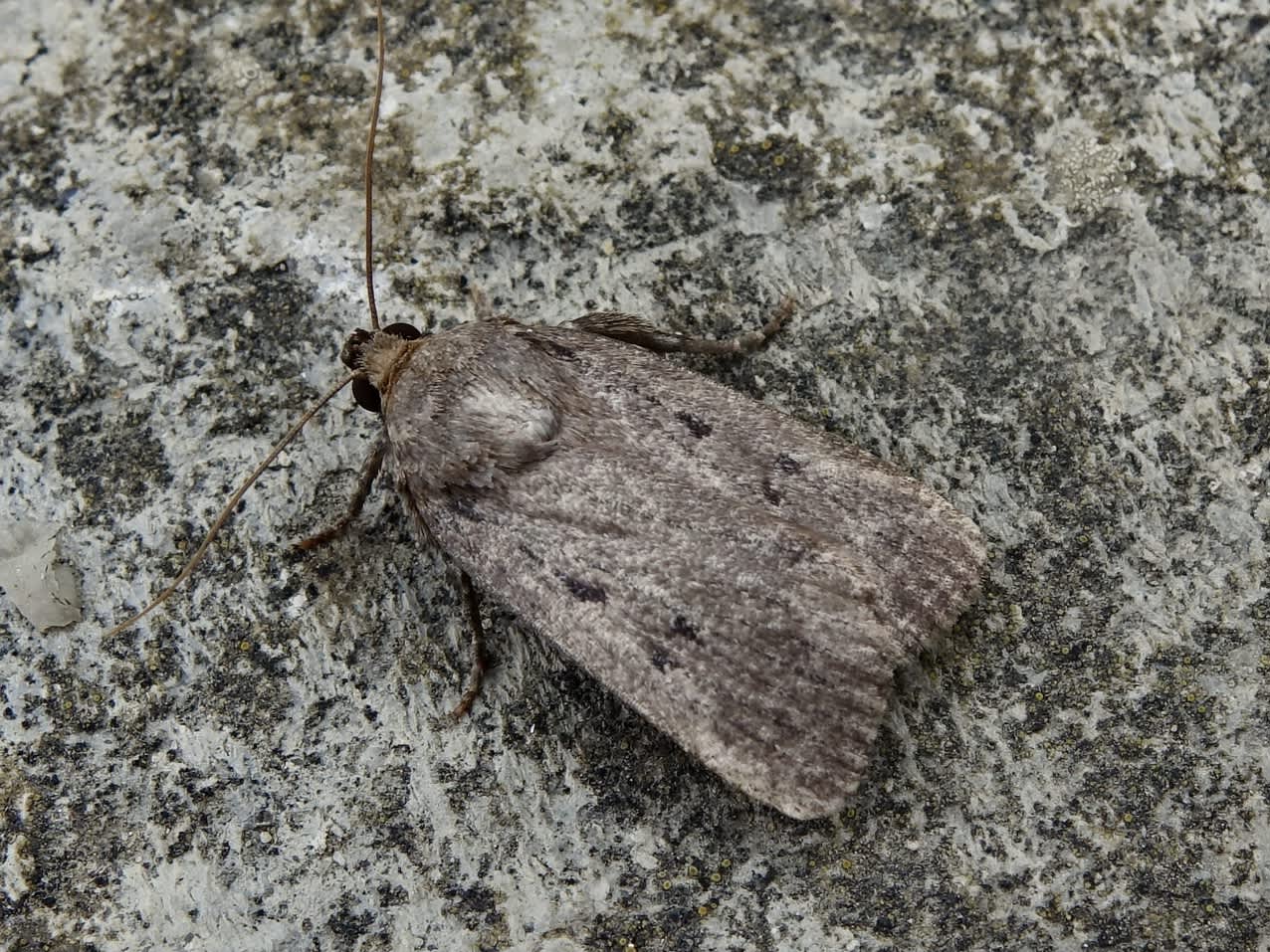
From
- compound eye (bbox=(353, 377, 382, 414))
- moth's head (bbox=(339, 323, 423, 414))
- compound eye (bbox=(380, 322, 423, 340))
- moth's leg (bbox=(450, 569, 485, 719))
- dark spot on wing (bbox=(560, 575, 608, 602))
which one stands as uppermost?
compound eye (bbox=(380, 322, 423, 340))

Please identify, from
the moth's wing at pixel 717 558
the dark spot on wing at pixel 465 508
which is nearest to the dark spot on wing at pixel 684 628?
the moth's wing at pixel 717 558

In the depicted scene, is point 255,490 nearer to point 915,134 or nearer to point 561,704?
point 561,704

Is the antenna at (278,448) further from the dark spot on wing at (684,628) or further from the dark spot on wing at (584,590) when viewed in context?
the dark spot on wing at (684,628)

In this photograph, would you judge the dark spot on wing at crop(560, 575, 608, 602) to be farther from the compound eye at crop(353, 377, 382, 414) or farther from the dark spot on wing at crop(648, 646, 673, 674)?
the compound eye at crop(353, 377, 382, 414)

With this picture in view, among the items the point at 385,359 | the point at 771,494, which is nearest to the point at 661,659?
the point at 771,494

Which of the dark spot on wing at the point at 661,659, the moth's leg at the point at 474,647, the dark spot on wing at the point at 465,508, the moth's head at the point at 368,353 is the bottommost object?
the moth's leg at the point at 474,647

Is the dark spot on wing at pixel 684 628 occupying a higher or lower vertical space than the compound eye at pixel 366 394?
lower

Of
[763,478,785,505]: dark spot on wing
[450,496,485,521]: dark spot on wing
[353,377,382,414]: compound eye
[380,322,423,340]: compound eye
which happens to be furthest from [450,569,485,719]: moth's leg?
[763,478,785,505]: dark spot on wing

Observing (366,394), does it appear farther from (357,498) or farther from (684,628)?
(684,628)

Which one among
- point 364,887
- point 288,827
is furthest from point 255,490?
point 364,887
